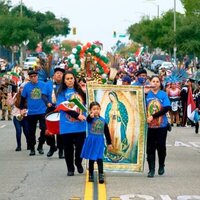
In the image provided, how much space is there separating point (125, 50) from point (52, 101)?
150m

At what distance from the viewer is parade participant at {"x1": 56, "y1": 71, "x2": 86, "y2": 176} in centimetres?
1525

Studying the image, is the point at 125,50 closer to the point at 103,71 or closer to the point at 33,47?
the point at 33,47

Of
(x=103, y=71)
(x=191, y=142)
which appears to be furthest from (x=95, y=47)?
(x=191, y=142)

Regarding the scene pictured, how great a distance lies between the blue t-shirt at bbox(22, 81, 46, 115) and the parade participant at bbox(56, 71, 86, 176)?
3.50 metres

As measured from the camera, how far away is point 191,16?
71250 millimetres

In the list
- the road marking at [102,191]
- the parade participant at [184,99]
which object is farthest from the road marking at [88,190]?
the parade participant at [184,99]

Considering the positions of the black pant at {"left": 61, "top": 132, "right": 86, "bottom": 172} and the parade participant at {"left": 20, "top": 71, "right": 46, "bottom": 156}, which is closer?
the black pant at {"left": 61, "top": 132, "right": 86, "bottom": 172}

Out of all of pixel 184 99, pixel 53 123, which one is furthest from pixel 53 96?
pixel 184 99

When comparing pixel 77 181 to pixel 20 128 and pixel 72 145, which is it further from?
pixel 20 128

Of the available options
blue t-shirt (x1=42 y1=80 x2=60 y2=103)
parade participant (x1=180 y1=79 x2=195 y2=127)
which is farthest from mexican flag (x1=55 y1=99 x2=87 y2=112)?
parade participant (x1=180 y1=79 x2=195 y2=127)

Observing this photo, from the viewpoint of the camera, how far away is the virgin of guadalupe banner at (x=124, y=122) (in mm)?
15281

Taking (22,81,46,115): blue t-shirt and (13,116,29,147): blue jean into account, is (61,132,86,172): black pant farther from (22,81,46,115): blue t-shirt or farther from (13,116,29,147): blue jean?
(13,116,29,147): blue jean

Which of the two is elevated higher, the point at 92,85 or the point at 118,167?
the point at 92,85

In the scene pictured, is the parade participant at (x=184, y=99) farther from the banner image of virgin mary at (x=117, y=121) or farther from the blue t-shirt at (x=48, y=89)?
the banner image of virgin mary at (x=117, y=121)
